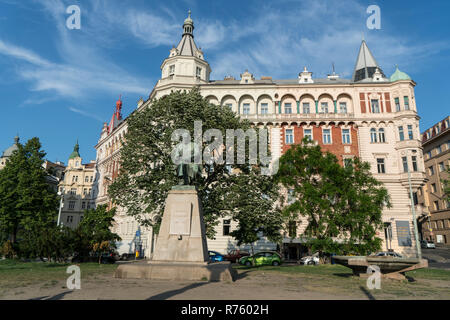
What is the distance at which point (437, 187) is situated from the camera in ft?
210

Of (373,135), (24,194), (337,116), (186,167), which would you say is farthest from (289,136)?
(24,194)

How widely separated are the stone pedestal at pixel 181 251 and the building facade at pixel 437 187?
6040cm

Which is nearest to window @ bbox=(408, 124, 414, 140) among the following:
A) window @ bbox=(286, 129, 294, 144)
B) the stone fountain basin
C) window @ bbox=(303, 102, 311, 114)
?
window @ bbox=(303, 102, 311, 114)

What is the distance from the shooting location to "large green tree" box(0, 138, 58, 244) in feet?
125

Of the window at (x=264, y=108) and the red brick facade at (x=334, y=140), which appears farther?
the window at (x=264, y=108)

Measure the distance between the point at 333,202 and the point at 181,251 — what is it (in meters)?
18.2

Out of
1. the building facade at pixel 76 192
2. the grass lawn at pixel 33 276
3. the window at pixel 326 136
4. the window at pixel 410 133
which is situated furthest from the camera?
the building facade at pixel 76 192

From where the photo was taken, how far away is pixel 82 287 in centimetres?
1045

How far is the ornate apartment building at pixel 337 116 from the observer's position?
39875 mm

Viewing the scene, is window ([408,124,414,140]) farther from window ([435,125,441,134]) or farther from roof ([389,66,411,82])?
window ([435,125,441,134])

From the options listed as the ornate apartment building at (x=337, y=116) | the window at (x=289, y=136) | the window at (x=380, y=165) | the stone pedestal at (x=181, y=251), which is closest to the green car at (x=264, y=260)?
the ornate apartment building at (x=337, y=116)

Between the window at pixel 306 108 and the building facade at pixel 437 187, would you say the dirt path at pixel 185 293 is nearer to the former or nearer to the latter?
the window at pixel 306 108

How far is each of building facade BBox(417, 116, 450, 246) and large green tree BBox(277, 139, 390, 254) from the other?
141 ft
